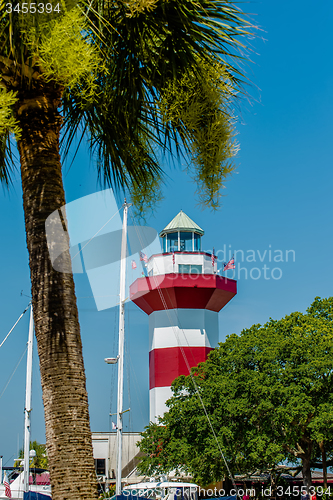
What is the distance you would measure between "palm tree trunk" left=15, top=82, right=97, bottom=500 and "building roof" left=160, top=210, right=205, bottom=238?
22.0 m

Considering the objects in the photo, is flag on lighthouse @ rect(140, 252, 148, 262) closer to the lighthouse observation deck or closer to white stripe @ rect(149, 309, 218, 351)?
the lighthouse observation deck

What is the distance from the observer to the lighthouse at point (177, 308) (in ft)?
73.3

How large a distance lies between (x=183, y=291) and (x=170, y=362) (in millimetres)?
3335

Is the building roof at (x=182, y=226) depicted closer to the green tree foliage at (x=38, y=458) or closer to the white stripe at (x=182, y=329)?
the white stripe at (x=182, y=329)

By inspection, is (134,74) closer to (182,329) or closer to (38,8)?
(38,8)

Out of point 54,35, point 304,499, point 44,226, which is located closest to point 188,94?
point 54,35

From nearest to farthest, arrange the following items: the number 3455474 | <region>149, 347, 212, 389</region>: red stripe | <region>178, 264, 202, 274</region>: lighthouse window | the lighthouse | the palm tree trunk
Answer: the number 3455474 → the palm tree trunk → <region>149, 347, 212, 389</region>: red stripe → the lighthouse → <region>178, 264, 202, 274</region>: lighthouse window

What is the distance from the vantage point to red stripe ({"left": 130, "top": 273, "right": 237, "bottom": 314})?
922 inches

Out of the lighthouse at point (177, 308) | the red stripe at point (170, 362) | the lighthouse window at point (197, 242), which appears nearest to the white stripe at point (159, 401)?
the lighthouse at point (177, 308)

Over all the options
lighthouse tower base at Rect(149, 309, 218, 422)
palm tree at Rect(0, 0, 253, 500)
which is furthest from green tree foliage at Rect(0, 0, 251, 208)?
lighthouse tower base at Rect(149, 309, 218, 422)

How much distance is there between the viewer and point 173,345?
2266cm

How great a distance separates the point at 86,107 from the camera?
3809 mm

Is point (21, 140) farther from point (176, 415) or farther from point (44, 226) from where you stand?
point (176, 415)

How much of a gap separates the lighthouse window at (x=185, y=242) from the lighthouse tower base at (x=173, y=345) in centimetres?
351
